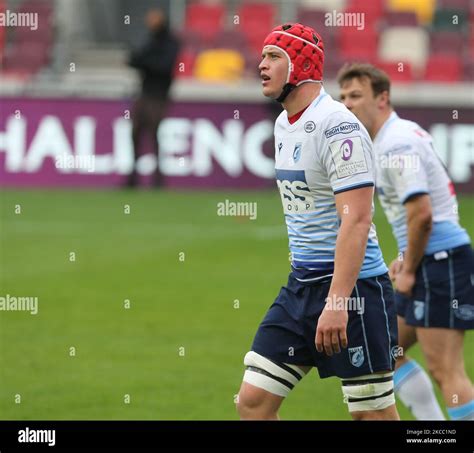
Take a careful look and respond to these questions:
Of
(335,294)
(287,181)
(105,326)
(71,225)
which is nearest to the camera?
→ (335,294)

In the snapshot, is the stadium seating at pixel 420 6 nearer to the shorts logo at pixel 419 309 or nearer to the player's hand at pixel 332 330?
the shorts logo at pixel 419 309

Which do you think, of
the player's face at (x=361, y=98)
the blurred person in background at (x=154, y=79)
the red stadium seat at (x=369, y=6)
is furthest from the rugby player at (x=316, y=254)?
the red stadium seat at (x=369, y=6)

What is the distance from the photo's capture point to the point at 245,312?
11617mm

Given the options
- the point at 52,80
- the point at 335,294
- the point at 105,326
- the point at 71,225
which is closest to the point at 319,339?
the point at 335,294

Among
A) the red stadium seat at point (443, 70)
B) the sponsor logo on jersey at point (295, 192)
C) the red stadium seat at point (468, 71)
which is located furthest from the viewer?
the red stadium seat at point (443, 70)

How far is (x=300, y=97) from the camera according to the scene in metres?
5.82

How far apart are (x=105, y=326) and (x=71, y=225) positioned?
21.6 ft

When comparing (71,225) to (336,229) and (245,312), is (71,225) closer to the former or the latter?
(245,312)

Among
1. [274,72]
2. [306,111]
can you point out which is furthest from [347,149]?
[274,72]

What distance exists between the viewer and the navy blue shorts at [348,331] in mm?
5699

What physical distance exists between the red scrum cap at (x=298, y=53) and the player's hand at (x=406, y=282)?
1762mm

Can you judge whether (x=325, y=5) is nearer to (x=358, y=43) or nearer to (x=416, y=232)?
(x=358, y=43)

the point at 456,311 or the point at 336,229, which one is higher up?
the point at 336,229

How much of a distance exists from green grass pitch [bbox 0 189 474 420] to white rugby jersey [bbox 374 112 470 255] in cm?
148
